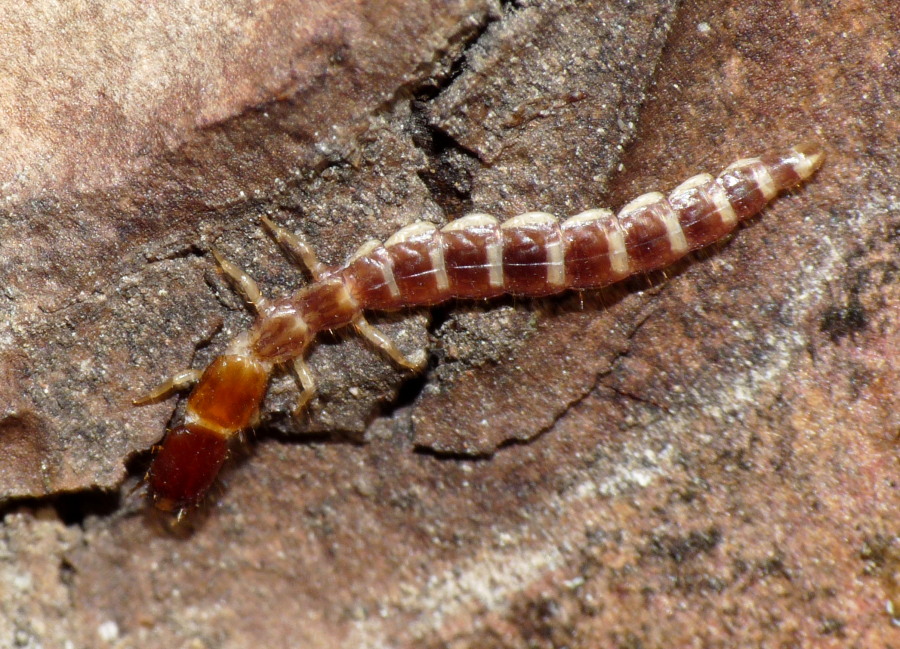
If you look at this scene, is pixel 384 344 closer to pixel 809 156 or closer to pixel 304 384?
pixel 304 384

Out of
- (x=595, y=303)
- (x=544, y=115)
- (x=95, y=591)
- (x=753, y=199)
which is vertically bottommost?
(x=95, y=591)

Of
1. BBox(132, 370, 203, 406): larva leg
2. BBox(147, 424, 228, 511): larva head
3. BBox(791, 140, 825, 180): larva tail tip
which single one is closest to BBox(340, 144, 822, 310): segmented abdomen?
BBox(791, 140, 825, 180): larva tail tip

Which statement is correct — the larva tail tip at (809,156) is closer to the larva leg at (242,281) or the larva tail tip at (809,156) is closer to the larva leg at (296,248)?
the larva leg at (296,248)

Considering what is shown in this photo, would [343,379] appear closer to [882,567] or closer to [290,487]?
[290,487]

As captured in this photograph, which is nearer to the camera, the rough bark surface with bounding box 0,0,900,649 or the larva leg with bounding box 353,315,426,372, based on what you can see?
the rough bark surface with bounding box 0,0,900,649

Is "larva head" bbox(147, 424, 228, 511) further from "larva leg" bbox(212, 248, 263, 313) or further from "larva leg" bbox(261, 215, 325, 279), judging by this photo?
"larva leg" bbox(261, 215, 325, 279)

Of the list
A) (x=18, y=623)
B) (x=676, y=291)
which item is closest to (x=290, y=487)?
(x=18, y=623)

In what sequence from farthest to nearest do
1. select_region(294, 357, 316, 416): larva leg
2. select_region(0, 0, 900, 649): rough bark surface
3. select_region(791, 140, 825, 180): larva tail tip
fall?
select_region(294, 357, 316, 416): larva leg, select_region(791, 140, 825, 180): larva tail tip, select_region(0, 0, 900, 649): rough bark surface
